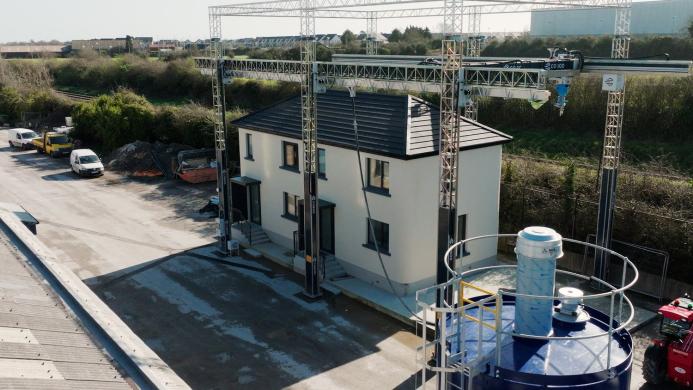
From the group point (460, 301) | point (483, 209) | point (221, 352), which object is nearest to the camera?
point (460, 301)

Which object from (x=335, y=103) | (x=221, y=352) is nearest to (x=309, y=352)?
(x=221, y=352)

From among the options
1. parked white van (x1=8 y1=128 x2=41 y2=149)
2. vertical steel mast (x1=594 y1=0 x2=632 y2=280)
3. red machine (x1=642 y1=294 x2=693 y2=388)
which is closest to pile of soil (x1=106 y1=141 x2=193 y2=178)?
parked white van (x1=8 y1=128 x2=41 y2=149)

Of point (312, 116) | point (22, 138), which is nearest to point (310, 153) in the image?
point (312, 116)

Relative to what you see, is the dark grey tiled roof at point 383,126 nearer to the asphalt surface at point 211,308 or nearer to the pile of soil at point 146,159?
the asphalt surface at point 211,308

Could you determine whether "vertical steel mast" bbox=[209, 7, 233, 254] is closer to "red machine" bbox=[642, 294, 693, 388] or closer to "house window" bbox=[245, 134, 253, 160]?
"house window" bbox=[245, 134, 253, 160]

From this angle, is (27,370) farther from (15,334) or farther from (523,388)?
(523,388)

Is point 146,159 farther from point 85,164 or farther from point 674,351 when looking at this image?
point 674,351

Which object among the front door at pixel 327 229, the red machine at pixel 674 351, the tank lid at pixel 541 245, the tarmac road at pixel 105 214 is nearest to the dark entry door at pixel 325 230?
the front door at pixel 327 229
